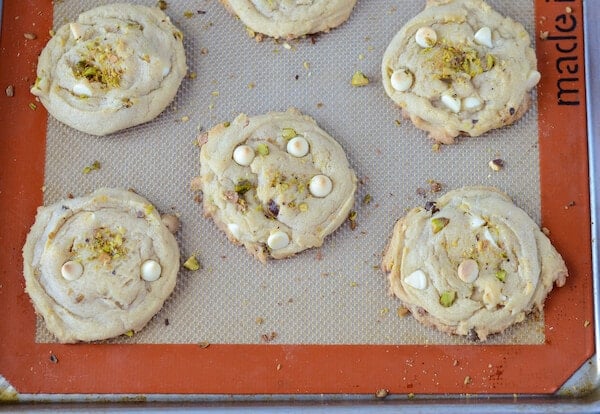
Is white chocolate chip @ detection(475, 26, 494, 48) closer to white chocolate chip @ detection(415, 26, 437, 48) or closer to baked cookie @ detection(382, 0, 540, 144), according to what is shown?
baked cookie @ detection(382, 0, 540, 144)

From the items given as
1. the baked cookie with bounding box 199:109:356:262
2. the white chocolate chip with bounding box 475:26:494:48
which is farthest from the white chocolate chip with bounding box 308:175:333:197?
the white chocolate chip with bounding box 475:26:494:48

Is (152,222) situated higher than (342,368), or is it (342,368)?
(152,222)

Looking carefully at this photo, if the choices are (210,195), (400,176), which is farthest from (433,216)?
(210,195)

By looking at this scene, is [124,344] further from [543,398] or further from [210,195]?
[543,398]

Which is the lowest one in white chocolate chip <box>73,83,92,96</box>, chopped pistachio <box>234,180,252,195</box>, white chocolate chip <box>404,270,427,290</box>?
white chocolate chip <box>404,270,427,290</box>

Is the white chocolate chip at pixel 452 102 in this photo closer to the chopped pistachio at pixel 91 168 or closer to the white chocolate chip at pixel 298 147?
the white chocolate chip at pixel 298 147

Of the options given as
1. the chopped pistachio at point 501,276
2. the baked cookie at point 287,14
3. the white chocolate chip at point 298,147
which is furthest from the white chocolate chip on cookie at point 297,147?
the chopped pistachio at point 501,276

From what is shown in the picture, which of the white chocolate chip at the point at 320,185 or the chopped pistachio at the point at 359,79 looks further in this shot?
the chopped pistachio at the point at 359,79
